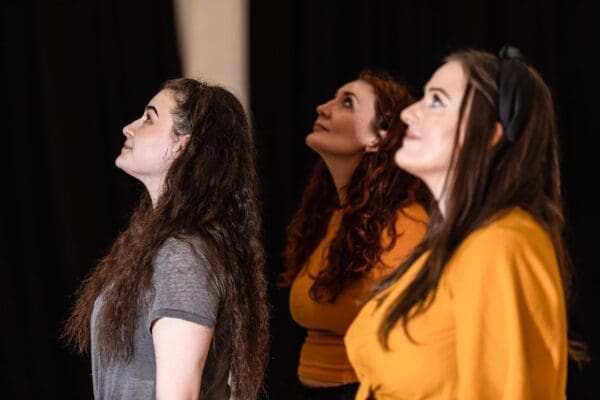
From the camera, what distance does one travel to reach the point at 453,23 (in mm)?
3133

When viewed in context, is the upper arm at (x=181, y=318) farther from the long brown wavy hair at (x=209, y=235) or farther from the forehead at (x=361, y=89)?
the forehead at (x=361, y=89)

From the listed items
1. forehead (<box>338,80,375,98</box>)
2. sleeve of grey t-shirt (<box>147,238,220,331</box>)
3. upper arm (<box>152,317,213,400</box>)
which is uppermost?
forehead (<box>338,80,375,98</box>)

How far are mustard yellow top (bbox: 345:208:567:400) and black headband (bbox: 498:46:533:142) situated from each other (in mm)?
135

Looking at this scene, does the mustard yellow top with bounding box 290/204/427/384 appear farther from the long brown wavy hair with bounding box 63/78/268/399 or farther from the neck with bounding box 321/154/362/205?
the long brown wavy hair with bounding box 63/78/268/399

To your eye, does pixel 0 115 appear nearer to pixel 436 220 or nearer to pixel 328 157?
pixel 328 157

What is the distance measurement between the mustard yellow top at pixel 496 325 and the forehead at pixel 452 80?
225mm

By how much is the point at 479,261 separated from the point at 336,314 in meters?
1.09

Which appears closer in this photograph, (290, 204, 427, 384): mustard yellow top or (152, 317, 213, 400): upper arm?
(152, 317, 213, 400): upper arm

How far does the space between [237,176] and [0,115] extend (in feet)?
4.03

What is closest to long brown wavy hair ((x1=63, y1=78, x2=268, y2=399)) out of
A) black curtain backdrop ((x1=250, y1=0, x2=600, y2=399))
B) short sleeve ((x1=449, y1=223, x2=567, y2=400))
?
short sleeve ((x1=449, y1=223, x2=567, y2=400))

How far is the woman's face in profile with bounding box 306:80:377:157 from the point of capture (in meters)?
2.70

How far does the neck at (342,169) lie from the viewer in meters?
2.72

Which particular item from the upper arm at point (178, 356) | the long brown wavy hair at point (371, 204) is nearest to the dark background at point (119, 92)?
the long brown wavy hair at point (371, 204)

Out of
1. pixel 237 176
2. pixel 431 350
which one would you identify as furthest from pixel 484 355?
pixel 237 176
